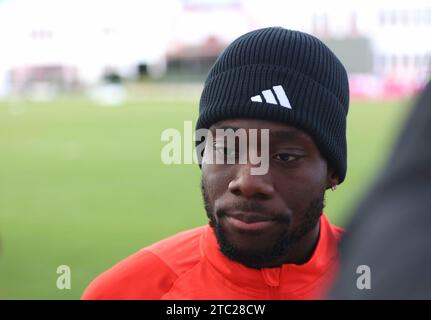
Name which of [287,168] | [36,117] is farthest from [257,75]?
[36,117]

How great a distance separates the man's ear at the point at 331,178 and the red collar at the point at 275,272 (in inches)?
5.0

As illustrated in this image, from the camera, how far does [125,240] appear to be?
5199 millimetres

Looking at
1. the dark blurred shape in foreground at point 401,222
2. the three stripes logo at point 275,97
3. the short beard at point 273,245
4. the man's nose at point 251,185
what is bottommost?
the short beard at point 273,245

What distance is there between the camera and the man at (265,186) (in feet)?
4.05

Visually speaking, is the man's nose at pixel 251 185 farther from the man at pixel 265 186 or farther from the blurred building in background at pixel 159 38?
the blurred building in background at pixel 159 38

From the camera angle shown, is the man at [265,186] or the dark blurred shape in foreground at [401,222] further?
the man at [265,186]

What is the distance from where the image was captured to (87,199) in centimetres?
701

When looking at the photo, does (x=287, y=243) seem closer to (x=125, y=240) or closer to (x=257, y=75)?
(x=257, y=75)

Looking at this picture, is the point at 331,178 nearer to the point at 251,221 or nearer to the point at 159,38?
the point at 251,221

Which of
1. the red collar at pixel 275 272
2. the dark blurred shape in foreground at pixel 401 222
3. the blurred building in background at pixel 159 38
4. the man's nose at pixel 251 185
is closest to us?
the dark blurred shape in foreground at pixel 401 222

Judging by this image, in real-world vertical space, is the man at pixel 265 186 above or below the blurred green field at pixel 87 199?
above

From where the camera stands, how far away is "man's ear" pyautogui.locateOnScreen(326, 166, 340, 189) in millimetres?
1400

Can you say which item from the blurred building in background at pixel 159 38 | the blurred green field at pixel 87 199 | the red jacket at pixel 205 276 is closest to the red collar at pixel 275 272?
the red jacket at pixel 205 276

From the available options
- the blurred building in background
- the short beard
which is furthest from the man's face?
the blurred building in background
